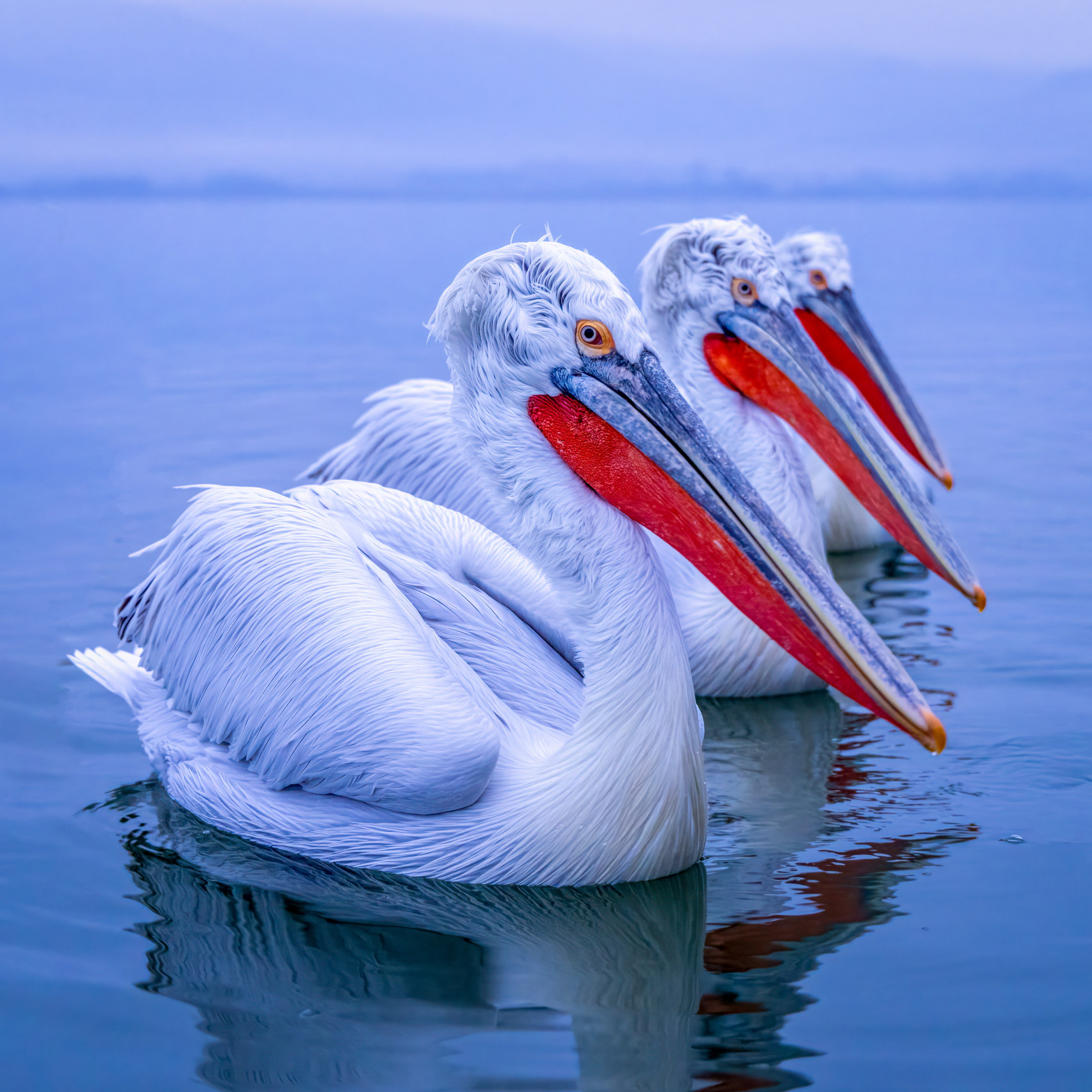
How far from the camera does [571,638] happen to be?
333 cm

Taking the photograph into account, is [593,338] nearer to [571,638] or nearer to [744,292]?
[571,638]

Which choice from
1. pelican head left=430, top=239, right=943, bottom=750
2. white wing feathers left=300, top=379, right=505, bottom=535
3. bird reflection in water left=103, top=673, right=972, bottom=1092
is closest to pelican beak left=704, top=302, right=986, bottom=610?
white wing feathers left=300, top=379, right=505, bottom=535

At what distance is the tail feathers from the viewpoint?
3.80 metres

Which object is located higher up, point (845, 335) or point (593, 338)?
point (845, 335)

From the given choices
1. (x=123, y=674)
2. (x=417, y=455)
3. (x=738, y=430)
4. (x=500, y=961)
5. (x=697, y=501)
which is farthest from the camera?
(x=738, y=430)

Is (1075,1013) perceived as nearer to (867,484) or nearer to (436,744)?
(436,744)

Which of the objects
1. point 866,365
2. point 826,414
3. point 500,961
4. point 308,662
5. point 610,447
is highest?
point 866,365

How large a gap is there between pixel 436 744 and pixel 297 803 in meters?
0.50

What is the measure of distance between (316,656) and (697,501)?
0.85 meters

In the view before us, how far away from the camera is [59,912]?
10.4 feet

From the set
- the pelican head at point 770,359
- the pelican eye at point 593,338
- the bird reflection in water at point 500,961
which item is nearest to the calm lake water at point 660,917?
the bird reflection in water at point 500,961

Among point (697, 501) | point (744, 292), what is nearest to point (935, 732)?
point (697, 501)

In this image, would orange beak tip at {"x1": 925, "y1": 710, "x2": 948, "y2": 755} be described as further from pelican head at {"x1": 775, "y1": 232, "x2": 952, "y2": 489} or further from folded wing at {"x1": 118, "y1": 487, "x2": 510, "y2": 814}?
pelican head at {"x1": 775, "y1": 232, "x2": 952, "y2": 489}

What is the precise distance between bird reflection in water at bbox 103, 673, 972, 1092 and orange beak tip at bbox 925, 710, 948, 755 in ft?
1.24
